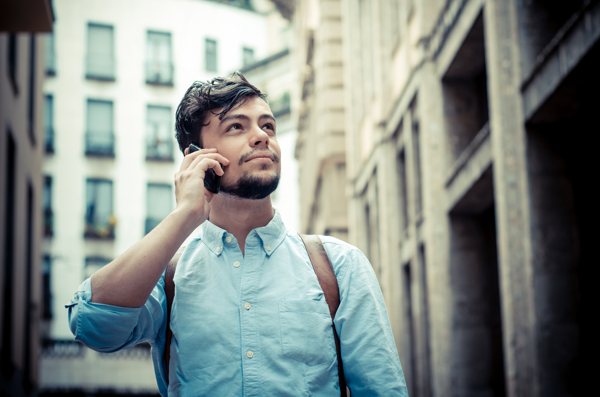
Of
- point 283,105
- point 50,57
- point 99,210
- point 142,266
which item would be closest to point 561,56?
point 142,266

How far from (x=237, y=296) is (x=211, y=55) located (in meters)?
43.7

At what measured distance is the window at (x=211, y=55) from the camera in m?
45.5

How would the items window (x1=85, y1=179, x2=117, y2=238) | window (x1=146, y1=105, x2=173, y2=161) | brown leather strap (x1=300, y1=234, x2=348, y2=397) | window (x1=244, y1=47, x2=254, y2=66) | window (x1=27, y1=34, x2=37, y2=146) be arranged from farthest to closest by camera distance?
window (x1=244, y1=47, x2=254, y2=66) < window (x1=146, y1=105, x2=173, y2=161) < window (x1=85, y1=179, x2=117, y2=238) < window (x1=27, y1=34, x2=37, y2=146) < brown leather strap (x1=300, y1=234, x2=348, y2=397)

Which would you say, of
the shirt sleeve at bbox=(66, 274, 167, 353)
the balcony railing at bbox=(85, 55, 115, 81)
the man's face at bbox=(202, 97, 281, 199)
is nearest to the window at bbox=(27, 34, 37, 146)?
the man's face at bbox=(202, 97, 281, 199)

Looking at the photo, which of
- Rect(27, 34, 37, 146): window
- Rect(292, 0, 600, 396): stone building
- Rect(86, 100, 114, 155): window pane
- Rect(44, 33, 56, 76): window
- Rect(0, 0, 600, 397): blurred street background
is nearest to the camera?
Rect(292, 0, 600, 396): stone building

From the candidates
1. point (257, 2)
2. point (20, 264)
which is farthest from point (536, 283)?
point (257, 2)

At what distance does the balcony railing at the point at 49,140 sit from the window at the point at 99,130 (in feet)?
5.85

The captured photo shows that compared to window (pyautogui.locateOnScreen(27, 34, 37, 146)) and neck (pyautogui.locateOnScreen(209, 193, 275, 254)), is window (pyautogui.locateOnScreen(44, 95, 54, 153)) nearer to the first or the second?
window (pyautogui.locateOnScreen(27, 34, 37, 146))

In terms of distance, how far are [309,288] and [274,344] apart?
12.6 inches

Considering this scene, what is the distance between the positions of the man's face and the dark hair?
0.12 feet

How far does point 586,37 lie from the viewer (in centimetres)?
805

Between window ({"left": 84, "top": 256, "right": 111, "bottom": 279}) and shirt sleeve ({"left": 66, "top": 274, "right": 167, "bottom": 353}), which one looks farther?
window ({"left": 84, "top": 256, "right": 111, "bottom": 279})

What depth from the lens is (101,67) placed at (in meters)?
42.2

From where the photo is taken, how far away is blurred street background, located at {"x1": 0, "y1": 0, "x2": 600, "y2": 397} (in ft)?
31.6
